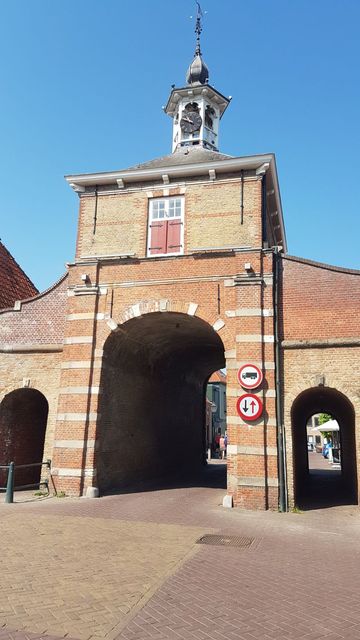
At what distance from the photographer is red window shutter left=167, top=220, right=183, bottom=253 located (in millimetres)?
14494

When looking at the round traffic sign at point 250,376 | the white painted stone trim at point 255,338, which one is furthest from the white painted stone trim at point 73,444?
the white painted stone trim at point 255,338

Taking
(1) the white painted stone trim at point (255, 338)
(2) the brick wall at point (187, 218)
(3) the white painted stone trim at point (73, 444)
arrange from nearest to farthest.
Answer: (1) the white painted stone trim at point (255, 338)
(3) the white painted stone trim at point (73, 444)
(2) the brick wall at point (187, 218)

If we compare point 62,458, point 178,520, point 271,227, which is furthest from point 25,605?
point 271,227

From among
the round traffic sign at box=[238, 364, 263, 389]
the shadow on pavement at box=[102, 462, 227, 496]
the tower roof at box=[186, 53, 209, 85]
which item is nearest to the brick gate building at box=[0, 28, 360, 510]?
the round traffic sign at box=[238, 364, 263, 389]

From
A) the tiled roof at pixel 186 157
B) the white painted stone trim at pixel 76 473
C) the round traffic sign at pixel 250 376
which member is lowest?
the white painted stone trim at pixel 76 473

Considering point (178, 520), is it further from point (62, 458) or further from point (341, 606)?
point (341, 606)

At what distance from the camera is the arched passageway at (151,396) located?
14398 mm

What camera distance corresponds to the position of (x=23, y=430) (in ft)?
50.5

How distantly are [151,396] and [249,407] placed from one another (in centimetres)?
670

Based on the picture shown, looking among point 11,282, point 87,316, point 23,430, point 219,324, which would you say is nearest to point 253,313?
point 219,324

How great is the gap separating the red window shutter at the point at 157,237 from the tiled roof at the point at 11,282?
785cm

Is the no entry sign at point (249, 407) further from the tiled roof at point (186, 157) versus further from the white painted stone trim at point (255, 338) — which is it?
the tiled roof at point (186, 157)

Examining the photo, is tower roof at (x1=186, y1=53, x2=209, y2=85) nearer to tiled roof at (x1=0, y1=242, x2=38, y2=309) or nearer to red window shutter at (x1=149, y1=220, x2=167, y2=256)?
red window shutter at (x1=149, y1=220, x2=167, y2=256)

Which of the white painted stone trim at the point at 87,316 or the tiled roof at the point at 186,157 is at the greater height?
the tiled roof at the point at 186,157
